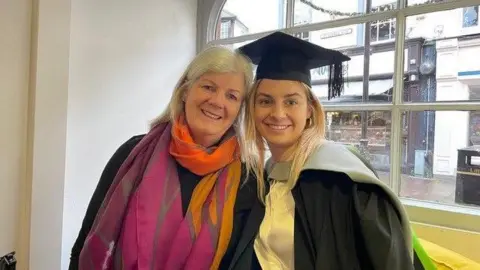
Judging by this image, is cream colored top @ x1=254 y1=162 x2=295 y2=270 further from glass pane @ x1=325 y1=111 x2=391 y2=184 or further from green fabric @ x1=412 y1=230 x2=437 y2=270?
glass pane @ x1=325 y1=111 x2=391 y2=184

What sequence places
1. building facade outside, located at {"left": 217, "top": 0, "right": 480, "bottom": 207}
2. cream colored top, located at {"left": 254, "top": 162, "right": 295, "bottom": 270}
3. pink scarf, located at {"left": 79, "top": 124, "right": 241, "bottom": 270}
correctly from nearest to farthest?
cream colored top, located at {"left": 254, "top": 162, "right": 295, "bottom": 270}, pink scarf, located at {"left": 79, "top": 124, "right": 241, "bottom": 270}, building facade outside, located at {"left": 217, "top": 0, "right": 480, "bottom": 207}

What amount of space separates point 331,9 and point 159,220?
1327mm

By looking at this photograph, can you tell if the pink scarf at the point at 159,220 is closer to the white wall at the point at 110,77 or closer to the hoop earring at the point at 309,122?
the hoop earring at the point at 309,122

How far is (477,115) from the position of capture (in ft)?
4.69

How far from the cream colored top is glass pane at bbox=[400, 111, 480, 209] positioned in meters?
0.82

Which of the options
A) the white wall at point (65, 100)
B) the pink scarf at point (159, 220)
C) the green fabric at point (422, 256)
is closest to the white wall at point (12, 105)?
the white wall at point (65, 100)

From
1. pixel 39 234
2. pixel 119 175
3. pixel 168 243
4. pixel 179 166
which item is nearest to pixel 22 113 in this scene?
pixel 39 234

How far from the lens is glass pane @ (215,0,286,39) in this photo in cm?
208

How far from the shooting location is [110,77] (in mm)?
1899

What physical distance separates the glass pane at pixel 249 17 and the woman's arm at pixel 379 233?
1.37 m

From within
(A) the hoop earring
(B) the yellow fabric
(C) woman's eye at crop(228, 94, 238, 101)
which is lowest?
(B) the yellow fabric

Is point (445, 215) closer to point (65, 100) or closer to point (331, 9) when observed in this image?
point (331, 9)

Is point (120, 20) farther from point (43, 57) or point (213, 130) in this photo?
point (213, 130)

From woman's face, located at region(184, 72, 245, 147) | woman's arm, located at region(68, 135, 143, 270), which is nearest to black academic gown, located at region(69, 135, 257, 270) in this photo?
woman's arm, located at region(68, 135, 143, 270)
